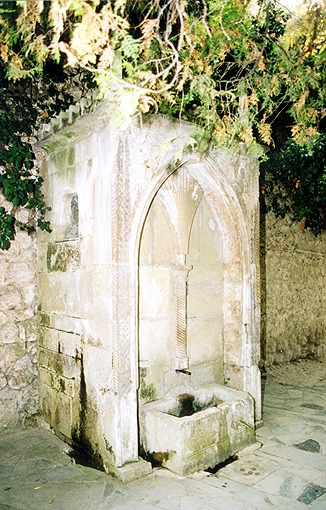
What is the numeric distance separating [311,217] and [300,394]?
4.17 m

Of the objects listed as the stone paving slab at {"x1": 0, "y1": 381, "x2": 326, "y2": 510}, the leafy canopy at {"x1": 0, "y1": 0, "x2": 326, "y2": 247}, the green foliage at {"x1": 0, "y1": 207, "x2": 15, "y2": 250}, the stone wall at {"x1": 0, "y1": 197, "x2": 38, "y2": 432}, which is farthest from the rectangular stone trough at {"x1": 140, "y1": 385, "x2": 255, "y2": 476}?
the leafy canopy at {"x1": 0, "y1": 0, "x2": 326, "y2": 247}

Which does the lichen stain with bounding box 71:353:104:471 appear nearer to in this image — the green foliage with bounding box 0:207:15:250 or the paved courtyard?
the paved courtyard

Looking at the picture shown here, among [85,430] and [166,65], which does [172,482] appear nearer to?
[85,430]

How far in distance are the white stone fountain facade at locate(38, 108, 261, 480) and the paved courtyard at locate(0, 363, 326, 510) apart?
21cm

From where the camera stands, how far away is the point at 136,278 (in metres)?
3.93

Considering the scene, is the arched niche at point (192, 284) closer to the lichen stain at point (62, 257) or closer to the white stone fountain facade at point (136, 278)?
the white stone fountain facade at point (136, 278)

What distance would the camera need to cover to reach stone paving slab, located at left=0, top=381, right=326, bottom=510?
3.33 m

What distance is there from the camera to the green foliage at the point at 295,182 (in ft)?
26.8

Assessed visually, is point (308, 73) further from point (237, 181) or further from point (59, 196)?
point (59, 196)

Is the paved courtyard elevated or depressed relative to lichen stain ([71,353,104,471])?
depressed

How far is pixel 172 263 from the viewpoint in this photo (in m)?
4.65

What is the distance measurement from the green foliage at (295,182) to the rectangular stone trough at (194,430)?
499 centimetres

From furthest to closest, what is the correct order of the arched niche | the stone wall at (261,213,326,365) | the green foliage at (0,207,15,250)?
the stone wall at (261,213,326,365)
the green foliage at (0,207,15,250)
the arched niche

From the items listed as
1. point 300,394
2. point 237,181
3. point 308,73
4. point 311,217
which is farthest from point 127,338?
point 311,217
